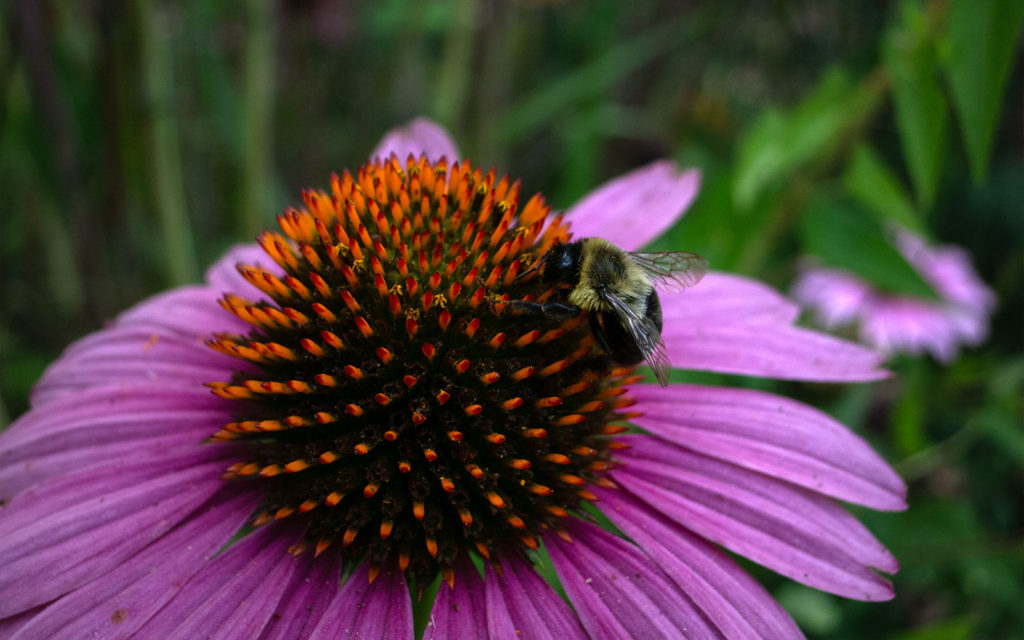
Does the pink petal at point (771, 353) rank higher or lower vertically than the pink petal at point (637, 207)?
lower

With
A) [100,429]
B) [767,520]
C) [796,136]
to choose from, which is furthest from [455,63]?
[767,520]

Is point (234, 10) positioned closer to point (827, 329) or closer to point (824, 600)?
point (827, 329)

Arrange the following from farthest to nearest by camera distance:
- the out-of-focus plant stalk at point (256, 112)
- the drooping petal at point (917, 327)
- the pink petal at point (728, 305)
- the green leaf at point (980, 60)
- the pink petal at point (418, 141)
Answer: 1. the drooping petal at point (917, 327)
2. the out-of-focus plant stalk at point (256, 112)
3. the pink petal at point (418, 141)
4. the pink petal at point (728, 305)
5. the green leaf at point (980, 60)

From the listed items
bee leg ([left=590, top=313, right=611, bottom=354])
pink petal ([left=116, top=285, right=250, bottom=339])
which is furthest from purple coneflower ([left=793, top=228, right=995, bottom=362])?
pink petal ([left=116, top=285, right=250, bottom=339])

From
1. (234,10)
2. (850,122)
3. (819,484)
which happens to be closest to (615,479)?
(819,484)

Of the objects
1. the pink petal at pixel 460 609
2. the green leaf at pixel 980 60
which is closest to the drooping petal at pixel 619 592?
the pink petal at pixel 460 609

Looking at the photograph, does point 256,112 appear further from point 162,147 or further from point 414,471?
point 414,471

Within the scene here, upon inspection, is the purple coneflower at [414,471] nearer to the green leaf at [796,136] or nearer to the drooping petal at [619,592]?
the drooping petal at [619,592]
